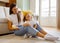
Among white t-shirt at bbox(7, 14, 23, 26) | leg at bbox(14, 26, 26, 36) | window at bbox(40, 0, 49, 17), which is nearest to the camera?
leg at bbox(14, 26, 26, 36)

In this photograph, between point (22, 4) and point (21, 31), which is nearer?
point (21, 31)

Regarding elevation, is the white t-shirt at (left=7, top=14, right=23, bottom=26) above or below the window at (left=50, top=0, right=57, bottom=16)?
below

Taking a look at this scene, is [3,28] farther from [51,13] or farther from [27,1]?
[51,13]

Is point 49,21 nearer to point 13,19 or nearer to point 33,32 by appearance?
point 13,19

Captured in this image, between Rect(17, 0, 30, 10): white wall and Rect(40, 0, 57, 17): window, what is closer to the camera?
Rect(17, 0, 30, 10): white wall

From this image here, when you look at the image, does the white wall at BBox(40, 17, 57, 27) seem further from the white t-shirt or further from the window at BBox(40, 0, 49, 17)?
the white t-shirt

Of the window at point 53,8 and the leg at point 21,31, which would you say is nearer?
the leg at point 21,31

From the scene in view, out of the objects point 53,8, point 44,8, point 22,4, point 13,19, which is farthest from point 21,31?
point 44,8

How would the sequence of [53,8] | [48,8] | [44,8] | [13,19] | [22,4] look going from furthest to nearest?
[44,8] < [48,8] < [53,8] < [22,4] < [13,19]

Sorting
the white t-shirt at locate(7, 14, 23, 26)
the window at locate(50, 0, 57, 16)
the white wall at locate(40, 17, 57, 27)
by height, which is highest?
the window at locate(50, 0, 57, 16)

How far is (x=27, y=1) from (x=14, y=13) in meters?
2.90

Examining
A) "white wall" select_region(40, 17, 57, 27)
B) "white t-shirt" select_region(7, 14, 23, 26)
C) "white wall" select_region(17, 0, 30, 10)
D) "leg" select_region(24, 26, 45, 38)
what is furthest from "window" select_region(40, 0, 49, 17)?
"leg" select_region(24, 26, 45, 38)

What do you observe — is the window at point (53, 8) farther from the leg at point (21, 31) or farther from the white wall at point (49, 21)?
the leg at point (21, 31)

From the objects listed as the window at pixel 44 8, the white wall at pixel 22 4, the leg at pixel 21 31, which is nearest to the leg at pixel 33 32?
the leg at pixel 21 31
